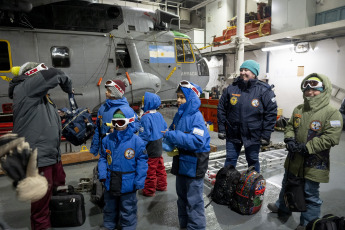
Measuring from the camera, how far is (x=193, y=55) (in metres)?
7.98

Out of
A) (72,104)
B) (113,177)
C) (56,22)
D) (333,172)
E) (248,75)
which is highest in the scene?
(56,22)

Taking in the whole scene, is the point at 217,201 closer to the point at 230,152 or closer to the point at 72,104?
the point at 230,152

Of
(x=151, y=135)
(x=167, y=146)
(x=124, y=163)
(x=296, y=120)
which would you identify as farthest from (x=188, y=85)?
(x=296, y=120)

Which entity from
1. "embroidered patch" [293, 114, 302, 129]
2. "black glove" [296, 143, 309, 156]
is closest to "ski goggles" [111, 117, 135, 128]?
"black glove" [296, 143, 309, 156]

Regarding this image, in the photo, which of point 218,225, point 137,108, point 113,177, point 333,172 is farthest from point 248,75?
point 137,108

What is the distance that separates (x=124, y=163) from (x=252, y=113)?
6.44 ft

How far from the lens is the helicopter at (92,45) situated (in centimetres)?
535

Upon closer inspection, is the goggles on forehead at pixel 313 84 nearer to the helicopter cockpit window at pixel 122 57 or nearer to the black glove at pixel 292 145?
the black glove at pixel 292 145

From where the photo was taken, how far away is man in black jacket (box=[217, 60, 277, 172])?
3.23m

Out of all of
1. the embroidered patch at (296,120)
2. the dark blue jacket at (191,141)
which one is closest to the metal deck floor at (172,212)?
the dark blue jacket at (191,141)

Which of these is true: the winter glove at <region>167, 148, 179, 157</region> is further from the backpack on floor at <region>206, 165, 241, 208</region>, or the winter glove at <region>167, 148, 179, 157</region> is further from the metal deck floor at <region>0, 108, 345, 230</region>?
the backpack on floor at <region>206, 165, 241, 208</region>

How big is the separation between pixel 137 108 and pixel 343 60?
792 cm

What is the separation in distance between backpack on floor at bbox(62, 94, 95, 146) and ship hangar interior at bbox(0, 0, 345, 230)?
2.77 ft

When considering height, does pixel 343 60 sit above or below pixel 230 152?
above
